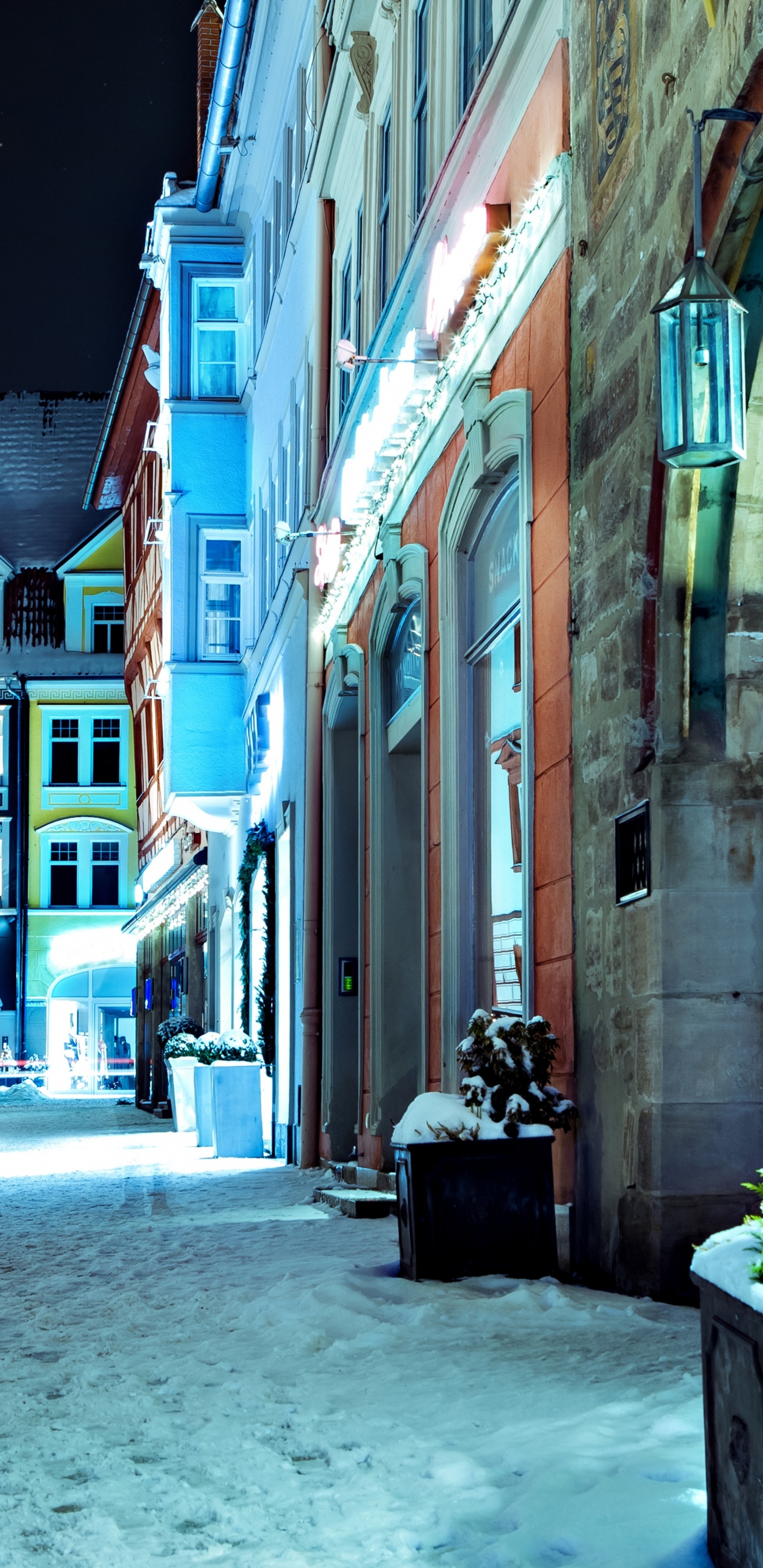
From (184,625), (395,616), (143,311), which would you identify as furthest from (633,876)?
(143,311)

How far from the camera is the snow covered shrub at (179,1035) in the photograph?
20016 mm

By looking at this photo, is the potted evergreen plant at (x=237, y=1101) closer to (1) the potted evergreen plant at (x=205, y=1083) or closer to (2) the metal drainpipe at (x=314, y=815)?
(1) the potted evergreen plant at (x=205, y=1083)

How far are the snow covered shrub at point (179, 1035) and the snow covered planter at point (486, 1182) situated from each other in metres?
12.5

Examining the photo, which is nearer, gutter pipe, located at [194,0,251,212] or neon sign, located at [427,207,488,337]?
neon sign, located at [427,207,488,337]

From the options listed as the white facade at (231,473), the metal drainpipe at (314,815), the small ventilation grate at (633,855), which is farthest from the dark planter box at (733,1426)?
the white facade at (231,473)

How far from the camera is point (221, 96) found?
23.7 m

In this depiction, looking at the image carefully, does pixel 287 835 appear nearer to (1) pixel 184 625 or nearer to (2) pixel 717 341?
(1) pixel 184 625

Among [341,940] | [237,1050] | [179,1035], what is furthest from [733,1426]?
[179,1035]

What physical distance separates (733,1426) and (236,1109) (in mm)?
15745

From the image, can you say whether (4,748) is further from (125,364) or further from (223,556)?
(223,556)

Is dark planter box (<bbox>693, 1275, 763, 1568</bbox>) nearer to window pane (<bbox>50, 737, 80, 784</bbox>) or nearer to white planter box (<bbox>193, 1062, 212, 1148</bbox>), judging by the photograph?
white planter box (<bbox>193, 1062, 212, 1148</bbox>)

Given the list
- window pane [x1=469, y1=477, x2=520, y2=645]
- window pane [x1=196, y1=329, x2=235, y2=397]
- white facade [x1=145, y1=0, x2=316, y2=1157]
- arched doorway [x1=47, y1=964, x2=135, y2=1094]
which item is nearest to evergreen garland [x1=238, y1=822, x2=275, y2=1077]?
white facade [x1=145, y1=0, x2=316, y2=1157]

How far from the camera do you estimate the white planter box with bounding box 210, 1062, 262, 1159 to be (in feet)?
60.8

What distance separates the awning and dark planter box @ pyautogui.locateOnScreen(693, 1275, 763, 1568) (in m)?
25.3
